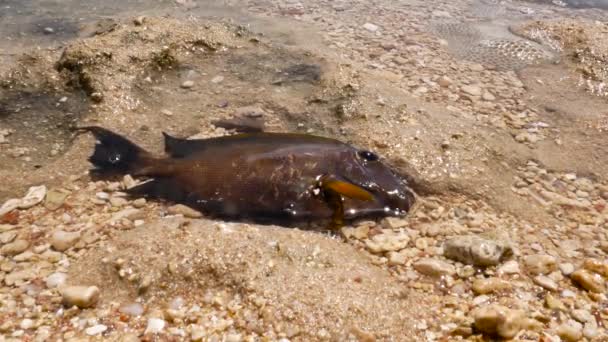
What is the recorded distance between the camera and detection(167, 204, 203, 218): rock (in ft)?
11.3

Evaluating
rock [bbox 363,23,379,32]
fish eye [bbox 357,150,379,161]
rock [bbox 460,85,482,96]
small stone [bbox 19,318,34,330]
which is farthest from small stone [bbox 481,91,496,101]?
small stone [bbox 19,318,34,330]

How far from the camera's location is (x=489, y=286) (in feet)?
9.70

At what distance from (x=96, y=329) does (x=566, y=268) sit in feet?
9.41

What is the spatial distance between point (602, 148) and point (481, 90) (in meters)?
1.36

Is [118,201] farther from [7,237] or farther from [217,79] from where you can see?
[217,79]

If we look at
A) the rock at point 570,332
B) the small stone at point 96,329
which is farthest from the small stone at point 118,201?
the rock at point 570,332

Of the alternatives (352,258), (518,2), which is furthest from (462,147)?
(518,2)

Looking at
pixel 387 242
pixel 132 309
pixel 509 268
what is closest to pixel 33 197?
pixel 132 309

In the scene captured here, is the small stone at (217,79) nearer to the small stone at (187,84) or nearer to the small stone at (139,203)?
the small stone at (187,84)

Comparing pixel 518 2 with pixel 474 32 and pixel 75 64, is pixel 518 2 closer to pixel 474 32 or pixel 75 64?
pixel 474 32

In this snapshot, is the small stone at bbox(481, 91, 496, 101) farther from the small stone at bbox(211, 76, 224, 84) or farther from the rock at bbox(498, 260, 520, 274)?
the small stone at bbox(211, 76, 224, 84)

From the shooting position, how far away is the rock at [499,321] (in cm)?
256

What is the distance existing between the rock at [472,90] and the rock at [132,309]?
13.5ft

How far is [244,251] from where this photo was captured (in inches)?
116
